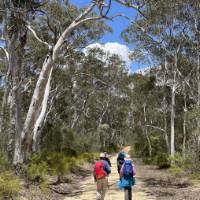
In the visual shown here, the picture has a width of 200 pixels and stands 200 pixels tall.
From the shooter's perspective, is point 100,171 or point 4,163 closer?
point 100,171

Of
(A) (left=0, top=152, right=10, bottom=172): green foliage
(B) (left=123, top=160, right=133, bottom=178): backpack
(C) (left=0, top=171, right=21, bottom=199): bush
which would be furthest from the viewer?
(A) (left=0, top=152, right=10, bottom=172): green foliage

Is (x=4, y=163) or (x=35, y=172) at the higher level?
(x=4, y=163)

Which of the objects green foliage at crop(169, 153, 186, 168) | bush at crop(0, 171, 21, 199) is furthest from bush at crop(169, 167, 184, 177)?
bush at crop(0, 171, 21, 199)

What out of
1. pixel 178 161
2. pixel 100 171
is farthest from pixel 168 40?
pixel 100 171

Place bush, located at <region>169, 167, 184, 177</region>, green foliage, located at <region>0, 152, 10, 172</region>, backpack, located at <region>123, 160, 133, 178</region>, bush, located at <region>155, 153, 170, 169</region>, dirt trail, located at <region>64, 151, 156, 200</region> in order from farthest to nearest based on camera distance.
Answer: bush, located at <region>155, 153, 170, 169</region> → bush, located at <region>169, 167, 184, 177</region> → dirt trail, located at <region>64, 151, 156, 200</region> → green foliage, located at <region>0, 152, 10, 172</region> → backpack, located at <region>123, 160, 133, 178</region>

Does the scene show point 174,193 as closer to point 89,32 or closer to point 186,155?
point 186,155

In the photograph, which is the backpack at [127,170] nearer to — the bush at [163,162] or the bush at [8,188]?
the bush at [8,188]

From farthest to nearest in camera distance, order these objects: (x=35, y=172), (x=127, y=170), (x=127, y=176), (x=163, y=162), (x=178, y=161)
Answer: (x=163, y=162)
(x=178, y=161)
(x=35, y=172)
(x=127, y=176)
(x=127, y=170)

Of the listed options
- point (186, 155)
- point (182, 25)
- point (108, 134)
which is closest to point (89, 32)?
point (182, 25)

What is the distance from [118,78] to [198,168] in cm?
2996

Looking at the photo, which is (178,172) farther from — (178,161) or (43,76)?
(43,76)

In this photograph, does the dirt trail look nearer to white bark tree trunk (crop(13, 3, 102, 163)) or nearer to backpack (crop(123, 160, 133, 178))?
white bark tree trunk (crop(13, 3, 102, 163))

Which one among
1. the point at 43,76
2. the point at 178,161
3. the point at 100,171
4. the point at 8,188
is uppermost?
the point at 43,76

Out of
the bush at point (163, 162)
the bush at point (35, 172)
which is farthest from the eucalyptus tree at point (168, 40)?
the bush at point (35, 172)
